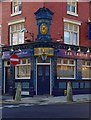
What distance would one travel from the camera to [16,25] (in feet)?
88.3

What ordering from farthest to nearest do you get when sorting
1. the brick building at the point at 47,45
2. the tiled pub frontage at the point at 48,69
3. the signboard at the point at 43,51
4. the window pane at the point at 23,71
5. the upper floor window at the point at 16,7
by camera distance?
the upper floor window at the point at 16,7 < the window pane at the point at 23,71 < the brick building at the point at 47,45 < the tiled pub frontage at the point at 48,69 < the signboard at the point at 43,51

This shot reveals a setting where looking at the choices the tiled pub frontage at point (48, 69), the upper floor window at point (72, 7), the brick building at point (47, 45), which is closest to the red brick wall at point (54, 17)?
the brick building at point (47, 45)

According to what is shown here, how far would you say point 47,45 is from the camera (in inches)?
955

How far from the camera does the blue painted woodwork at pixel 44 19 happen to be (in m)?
24.5

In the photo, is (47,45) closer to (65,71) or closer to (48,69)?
(48,69)

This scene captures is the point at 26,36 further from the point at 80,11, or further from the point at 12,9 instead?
the point at 80,11

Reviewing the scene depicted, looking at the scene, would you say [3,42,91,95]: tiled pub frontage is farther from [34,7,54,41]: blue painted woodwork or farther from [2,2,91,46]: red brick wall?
[2,2,91,46]: red brick wall

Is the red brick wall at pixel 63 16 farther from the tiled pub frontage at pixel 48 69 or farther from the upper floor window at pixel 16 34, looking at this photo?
the upper floor window at pixel 16 34

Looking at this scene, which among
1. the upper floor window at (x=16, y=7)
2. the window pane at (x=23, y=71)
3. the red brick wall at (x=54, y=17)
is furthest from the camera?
the upper floor window at (x=16, y=7)

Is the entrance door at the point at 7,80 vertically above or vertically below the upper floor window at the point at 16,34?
below

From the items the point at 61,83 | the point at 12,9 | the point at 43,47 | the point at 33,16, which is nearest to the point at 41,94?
the point at 61,83

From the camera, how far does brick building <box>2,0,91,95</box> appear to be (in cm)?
2450

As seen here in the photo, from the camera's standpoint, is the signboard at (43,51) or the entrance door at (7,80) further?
the entrance door at (7,80)

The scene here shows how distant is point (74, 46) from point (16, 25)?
18.7 ft
